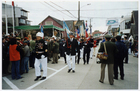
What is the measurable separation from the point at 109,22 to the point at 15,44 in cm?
4459

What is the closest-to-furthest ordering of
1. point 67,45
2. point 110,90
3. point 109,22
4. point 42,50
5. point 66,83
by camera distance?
1. point 110,90
2. point 66,83
3. point 42,50
4. point 67,45
5. point 109,22

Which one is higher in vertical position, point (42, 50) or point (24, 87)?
point (42, 50)

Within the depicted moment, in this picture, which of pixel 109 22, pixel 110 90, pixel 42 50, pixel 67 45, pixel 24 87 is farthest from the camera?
pixel 109 22

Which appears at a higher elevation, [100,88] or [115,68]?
[115,68]

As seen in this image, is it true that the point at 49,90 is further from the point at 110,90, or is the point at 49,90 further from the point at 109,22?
the point at 109,22

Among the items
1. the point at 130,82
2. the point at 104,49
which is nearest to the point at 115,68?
the point at 130,82

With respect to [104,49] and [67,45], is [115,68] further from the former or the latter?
[67,45]

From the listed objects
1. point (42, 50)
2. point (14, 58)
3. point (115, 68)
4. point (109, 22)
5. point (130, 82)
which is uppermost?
point (109, 22)

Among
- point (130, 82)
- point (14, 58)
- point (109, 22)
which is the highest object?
point (109, 22)

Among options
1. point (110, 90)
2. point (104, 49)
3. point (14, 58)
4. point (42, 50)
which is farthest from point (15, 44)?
point (110, 90)

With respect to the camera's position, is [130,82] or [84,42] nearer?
[130,82]

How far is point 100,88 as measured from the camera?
15.1 feet

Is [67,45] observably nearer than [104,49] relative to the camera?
No

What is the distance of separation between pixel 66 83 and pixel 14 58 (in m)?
2.49
